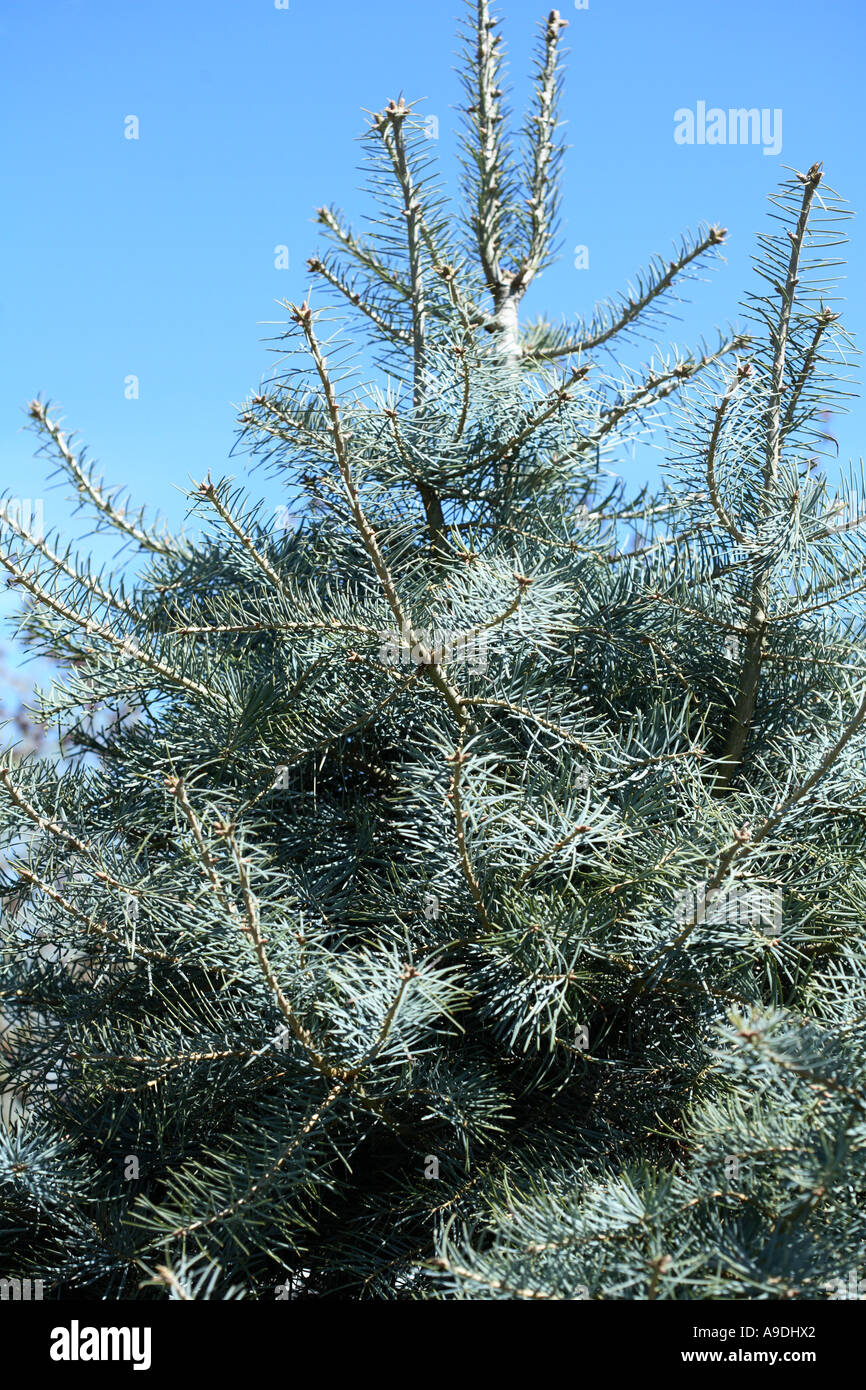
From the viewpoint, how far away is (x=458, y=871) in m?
1.08

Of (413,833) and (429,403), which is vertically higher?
(429,403)

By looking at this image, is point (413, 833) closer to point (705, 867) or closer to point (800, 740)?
point (705, 867)

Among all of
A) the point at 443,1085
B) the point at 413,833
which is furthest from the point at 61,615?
the point at 443,1085

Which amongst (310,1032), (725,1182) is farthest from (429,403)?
(725,1182)

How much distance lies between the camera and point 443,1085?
1.07 metres

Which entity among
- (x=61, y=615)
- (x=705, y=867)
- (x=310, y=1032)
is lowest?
(x=310, y=1032)

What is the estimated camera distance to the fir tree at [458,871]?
0.94 meters

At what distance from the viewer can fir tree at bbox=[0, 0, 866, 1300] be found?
3.10 ft
